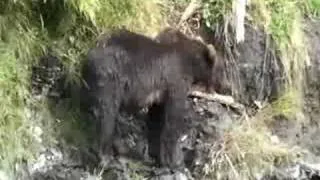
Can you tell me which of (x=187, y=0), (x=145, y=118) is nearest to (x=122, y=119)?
(x=145, y=118)

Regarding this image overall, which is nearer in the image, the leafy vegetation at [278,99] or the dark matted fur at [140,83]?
Answer: the dark matted fur at [140,83]

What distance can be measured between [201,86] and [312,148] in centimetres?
78

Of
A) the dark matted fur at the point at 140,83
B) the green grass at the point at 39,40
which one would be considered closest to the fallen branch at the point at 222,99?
the dark matted fur at the point at 140,83

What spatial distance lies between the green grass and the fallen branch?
19.5 inches

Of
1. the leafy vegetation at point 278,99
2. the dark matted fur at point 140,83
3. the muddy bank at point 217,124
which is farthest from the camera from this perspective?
the leafy vegetation at point 278,99

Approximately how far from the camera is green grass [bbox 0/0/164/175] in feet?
16.1

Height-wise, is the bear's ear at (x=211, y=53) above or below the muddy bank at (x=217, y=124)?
above

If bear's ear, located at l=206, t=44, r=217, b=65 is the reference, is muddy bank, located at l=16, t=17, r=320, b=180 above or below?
below

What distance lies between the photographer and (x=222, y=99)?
16.8 feet

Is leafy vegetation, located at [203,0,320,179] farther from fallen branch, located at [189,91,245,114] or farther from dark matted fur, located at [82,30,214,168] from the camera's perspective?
dark matted fur, located at [82,30,214,168]

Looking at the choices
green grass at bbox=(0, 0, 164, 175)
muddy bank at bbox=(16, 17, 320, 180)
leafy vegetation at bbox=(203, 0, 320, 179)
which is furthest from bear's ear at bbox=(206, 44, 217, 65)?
green grass at bbox=(0, 0, 164, 175)

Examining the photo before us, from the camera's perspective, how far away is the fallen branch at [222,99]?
16.5 feet

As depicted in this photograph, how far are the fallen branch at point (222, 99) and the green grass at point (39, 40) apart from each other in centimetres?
50

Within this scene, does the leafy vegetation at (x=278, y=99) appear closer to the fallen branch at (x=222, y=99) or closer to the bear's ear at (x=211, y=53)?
the fallen branch at (x=222, y=99)
